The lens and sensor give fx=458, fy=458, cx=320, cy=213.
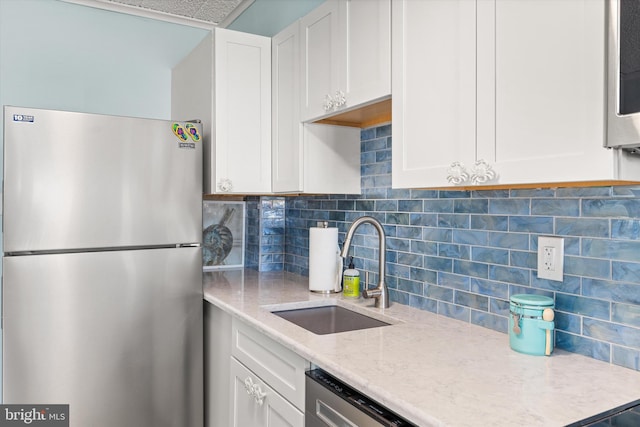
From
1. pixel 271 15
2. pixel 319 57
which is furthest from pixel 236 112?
pixel 271 15

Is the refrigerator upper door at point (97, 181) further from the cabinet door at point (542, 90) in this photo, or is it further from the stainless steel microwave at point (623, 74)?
the stainless steel microwave at point (623, 74)

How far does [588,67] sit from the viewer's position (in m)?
0.93

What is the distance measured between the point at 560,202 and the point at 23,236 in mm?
1906

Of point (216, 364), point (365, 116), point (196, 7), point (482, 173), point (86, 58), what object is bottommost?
point (216, 364)

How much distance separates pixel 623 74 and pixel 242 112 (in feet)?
5.58

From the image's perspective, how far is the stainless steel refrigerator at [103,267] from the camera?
5.90 feet

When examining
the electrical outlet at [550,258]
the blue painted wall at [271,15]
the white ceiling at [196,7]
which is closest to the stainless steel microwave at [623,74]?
the electrical outlet at [550,258]

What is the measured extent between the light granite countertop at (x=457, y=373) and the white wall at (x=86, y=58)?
1.88 m

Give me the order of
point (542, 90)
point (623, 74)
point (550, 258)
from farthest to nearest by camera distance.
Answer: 1. point (550, 258)
2. point (542, 90)
3. point (623, 74)

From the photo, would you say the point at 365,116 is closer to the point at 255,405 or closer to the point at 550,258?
the point at 550,258

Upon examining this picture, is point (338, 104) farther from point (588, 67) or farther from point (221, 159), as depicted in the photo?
point (588, 67)

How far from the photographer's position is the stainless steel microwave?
830 millimetres

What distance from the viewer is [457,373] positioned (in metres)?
1.11

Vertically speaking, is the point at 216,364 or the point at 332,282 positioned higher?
the point at 332,282
